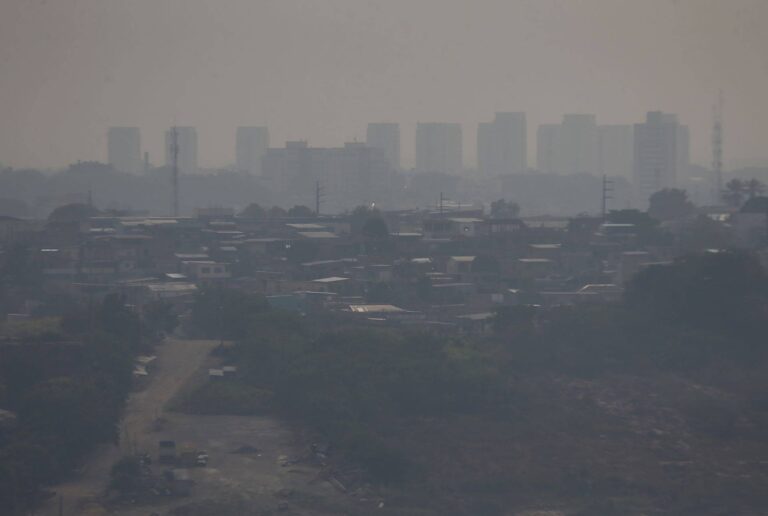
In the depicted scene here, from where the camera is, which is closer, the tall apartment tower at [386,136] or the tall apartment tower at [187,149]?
the tall apartment tower at [187,149]

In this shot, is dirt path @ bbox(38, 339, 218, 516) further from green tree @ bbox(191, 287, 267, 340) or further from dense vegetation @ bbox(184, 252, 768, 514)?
dense vegetation @ bbox(184, 252, 768, 514)

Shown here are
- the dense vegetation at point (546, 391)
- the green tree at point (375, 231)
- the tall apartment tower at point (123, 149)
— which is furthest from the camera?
the tall apartment tower at point (123, 149)

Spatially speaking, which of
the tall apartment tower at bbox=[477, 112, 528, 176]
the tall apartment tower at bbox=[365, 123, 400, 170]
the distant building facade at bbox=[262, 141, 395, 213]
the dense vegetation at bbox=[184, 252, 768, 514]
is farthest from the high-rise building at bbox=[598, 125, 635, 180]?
the dense vegetation at bbox=[184, 252, 768, 514]

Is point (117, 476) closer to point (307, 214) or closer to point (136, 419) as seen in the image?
point (136, 419)

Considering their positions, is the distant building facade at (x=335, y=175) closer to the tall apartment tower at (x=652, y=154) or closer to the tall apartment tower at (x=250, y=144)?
the tall apartment tower at (x=652, y=154)

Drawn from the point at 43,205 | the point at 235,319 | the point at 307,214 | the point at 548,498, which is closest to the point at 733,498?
the point at 548,498

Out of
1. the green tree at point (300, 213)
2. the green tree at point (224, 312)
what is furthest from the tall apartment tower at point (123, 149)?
the green tree at point (224, 312)

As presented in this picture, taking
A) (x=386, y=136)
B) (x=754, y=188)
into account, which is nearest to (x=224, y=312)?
(x=754, y=188)
